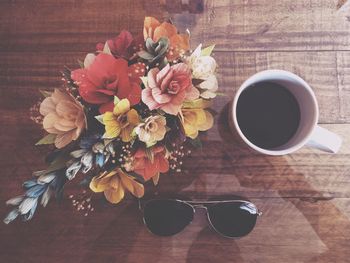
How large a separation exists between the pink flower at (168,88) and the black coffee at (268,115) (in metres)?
0.16

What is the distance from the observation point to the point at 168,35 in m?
0.50

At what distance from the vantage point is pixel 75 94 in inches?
19.9

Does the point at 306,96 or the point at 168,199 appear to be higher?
the point at 306,96

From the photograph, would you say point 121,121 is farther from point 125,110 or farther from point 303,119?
point 303,119

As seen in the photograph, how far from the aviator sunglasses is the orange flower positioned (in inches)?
10.2

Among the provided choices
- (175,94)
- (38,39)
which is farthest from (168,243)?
(38,39)

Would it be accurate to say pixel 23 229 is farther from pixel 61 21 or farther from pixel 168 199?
pixel 61 21

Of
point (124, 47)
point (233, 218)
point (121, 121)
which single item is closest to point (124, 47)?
point (124, 47)

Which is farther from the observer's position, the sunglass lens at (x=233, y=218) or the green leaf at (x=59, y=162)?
the sunglass lens at (x=233, y=218)

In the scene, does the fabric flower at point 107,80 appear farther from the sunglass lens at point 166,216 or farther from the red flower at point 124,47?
the sunglass lens at point 166,216

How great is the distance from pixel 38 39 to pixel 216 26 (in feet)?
1.00

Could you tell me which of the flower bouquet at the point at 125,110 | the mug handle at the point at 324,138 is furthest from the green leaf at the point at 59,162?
the mug handle at the point at 324,138

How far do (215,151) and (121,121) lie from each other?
23 cm

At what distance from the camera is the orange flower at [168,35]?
0.49m
